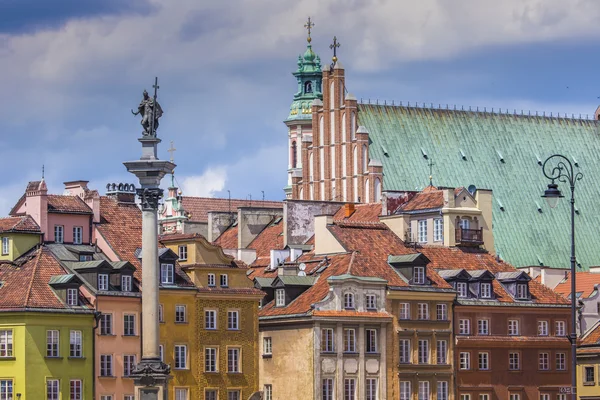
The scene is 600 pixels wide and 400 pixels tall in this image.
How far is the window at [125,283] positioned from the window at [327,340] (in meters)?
11.1

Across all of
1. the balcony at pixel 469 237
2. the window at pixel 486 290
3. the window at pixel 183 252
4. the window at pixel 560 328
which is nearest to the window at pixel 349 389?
the window at pixel 183 252

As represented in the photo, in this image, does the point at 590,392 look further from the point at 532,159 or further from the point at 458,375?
the point at 532,159

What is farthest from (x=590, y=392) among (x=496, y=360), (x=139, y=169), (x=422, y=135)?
(x=139, y=169)

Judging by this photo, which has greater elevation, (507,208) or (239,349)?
(507,208)

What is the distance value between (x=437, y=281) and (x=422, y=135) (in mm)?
32031

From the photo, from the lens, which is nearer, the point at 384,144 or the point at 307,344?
the point at 307,344

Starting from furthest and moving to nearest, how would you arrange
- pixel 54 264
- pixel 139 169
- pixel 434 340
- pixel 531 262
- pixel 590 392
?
pixel 531 262 < pixel 590 392 < pixel 434 340 < pixel 54 264 < pixel 139 169

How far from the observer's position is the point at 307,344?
365 feet

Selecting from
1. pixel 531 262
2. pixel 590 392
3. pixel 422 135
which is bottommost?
pixel 590 392

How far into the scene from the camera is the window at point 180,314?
10950cm

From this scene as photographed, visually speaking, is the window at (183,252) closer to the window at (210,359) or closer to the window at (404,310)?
the window at (210,359)

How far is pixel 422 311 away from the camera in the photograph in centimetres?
A: 11606

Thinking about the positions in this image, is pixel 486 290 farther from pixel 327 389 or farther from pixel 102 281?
pixel 102 281

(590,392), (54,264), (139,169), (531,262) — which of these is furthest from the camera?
(531,262)
